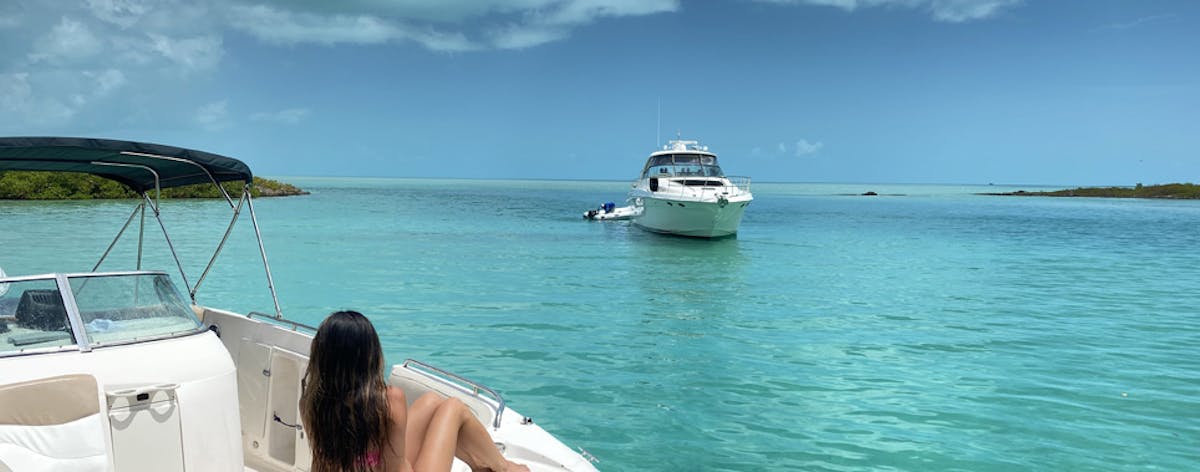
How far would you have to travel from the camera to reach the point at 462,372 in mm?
11453

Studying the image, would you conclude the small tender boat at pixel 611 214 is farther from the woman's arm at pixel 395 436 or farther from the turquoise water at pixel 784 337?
the woman's arm at pixel 395 436

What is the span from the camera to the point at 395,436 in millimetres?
3629

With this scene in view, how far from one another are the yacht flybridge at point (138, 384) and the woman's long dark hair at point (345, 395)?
1335 mm

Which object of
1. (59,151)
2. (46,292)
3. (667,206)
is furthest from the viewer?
(667,206)

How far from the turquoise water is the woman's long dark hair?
4.76 m

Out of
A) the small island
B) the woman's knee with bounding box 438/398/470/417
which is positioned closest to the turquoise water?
the woman's knee with bounding box 438/398/470/417

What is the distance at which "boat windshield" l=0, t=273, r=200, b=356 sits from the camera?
4.43 metres

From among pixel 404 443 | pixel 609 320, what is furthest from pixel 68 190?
pixel 404 443

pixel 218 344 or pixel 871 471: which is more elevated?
pixel 218 344

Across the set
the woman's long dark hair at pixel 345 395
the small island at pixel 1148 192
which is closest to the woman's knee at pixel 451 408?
the woman's long dark hair at pixel 345 395

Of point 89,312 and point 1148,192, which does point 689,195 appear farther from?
point 1148,192

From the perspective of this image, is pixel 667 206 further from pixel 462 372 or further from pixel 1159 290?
pixel 462 372

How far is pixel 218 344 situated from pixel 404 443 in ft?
6.31

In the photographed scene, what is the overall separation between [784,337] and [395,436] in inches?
465
